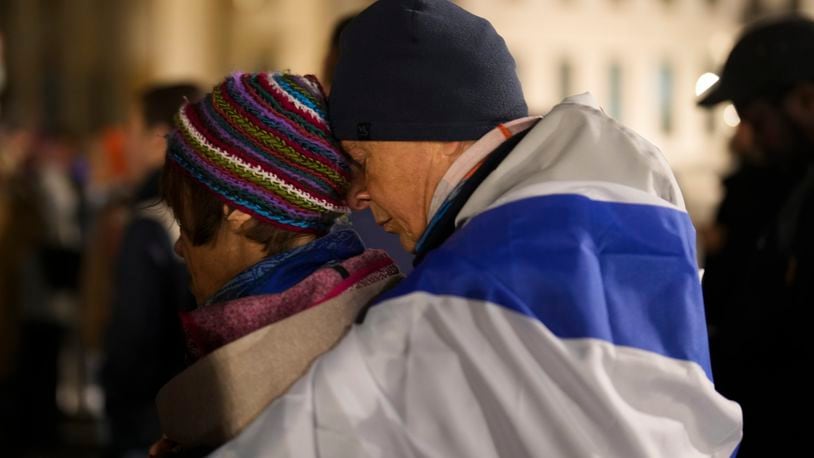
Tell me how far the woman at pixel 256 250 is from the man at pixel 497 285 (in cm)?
9

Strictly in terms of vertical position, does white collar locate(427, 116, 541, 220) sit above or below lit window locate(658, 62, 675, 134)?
above

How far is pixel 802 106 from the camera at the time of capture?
169 inches

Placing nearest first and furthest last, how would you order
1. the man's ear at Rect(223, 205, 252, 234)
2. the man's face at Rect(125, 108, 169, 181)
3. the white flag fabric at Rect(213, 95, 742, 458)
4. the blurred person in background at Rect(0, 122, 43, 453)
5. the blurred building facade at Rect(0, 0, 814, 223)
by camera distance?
1. the white flag fabric at Rect(213, 95, 742, 458)
2. the man's ear at Rect(223, 205, 252, 234)
3. the man's face at Rect(125, 108, 169, 181)
4. the blurred person in background at Rect(0, 122, 43, 453)
5. the blurred building facade at Rect(0, 0, 814, 223)

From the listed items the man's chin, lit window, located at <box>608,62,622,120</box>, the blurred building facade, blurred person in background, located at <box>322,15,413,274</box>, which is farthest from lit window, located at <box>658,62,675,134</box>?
the man's chin

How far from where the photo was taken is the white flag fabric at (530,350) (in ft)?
7.07

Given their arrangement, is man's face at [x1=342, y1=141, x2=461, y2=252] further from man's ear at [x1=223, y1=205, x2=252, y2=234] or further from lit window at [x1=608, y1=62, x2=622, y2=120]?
lit window at [x1=608, y1=62, x2=622, y2=120]

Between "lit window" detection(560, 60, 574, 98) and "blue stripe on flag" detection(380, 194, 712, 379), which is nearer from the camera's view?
"blue stripe on flag" detection(380, 194, 712, 379)

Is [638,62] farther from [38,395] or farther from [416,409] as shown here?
[416,409]

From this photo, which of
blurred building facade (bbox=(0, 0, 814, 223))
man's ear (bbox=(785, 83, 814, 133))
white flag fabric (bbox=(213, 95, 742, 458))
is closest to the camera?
white flag fabric (bbox=(213, 95, 742, 458))

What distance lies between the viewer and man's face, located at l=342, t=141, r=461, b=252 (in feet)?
8.14

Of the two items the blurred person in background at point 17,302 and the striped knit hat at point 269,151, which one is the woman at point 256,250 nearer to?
the striped knit hat at point 269,151

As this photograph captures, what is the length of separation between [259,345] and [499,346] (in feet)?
1.34

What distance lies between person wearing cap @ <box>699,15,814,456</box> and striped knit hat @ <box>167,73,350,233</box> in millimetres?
1785

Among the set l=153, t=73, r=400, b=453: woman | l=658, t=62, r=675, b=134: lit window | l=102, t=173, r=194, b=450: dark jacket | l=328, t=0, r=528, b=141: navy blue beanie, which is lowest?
l=658, t=62, r=675, b=134: lit window
